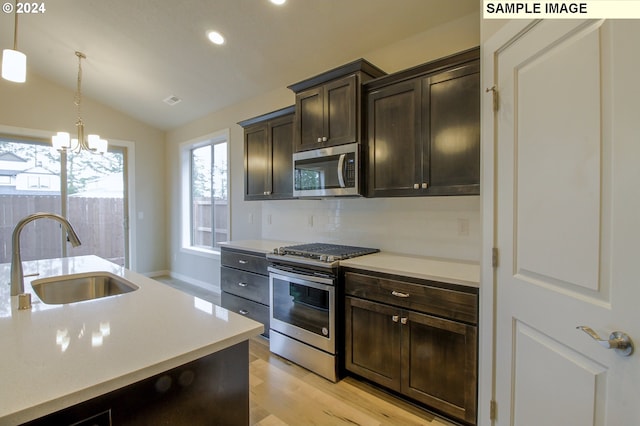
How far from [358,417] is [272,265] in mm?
1358

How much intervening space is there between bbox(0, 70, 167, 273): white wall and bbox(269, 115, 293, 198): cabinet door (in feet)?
11.4

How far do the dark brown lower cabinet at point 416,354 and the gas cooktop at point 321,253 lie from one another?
318 mm

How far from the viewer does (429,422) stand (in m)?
1.92

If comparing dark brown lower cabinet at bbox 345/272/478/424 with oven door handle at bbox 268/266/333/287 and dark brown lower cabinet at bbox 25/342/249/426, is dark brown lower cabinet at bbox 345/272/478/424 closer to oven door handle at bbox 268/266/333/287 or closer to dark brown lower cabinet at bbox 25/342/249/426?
oven door handle at bbox 268/266/333/287

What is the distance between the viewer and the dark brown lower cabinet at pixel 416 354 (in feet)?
5.86

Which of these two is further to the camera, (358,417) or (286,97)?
(286,97)

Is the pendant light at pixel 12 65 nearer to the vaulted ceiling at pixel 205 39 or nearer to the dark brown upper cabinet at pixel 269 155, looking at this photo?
the vaulted ceiling at pixel 205 39

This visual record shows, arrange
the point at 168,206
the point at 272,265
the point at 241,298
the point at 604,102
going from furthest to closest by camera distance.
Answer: the point at 168,206 → the point at 241,298 → the point at 272,265 → the point at 604,102

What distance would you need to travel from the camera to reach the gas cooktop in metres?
2.39

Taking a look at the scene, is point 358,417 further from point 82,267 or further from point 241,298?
point 82,267

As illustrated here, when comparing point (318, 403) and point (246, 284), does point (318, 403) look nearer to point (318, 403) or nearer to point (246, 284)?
point (318, 403)

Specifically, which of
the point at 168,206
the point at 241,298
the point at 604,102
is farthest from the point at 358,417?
the point at 168,206

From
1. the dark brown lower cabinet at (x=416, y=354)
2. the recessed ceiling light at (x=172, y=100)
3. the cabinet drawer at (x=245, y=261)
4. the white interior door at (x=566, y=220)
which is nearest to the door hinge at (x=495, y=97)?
the white interior door at (x=566, y=220)

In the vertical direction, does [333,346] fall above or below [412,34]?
below
